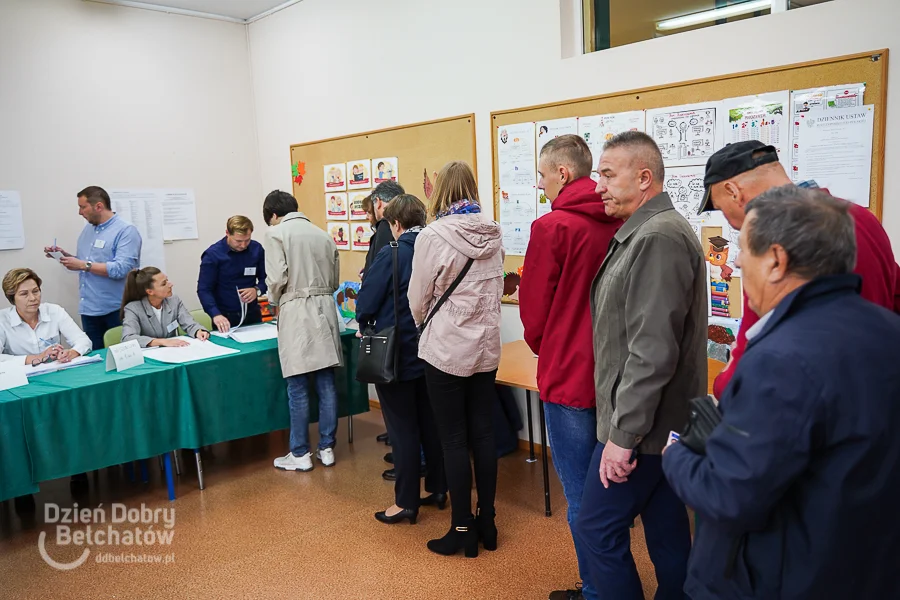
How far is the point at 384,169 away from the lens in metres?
4.82

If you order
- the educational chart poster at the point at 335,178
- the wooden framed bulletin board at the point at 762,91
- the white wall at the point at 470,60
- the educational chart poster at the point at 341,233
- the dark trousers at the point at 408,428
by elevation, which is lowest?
the dark trousers at the point at 408,428

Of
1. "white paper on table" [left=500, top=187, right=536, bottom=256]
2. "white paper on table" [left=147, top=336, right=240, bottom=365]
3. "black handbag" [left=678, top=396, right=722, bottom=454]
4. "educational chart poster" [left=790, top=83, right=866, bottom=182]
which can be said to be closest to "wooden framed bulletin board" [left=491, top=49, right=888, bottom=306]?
"educational chart poster" [left=790, top=83, right=866, bottom=182]

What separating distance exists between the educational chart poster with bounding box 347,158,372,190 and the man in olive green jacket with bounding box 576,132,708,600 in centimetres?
332

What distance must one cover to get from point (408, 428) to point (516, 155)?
1.80 meters

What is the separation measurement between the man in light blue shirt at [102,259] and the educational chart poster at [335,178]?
149 centimetres

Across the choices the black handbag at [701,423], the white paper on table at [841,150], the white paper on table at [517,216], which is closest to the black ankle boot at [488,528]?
the white paper on table at [517,216]

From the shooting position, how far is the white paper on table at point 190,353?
3488 millimetres

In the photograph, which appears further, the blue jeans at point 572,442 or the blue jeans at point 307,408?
the blue jeans at point 307,408

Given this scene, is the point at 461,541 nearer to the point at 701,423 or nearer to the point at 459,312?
the point at 459,312

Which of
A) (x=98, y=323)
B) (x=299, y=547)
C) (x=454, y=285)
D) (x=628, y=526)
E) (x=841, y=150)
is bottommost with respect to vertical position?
(x=299, y=547)

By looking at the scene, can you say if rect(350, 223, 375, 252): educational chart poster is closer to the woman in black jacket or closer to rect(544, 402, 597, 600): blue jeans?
the woman in black jacket

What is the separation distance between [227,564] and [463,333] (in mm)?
1457

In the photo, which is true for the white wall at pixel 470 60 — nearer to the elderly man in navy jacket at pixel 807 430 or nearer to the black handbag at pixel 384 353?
the black handbag at pixel 384 353

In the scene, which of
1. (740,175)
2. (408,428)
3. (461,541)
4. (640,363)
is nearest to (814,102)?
(740,175)
